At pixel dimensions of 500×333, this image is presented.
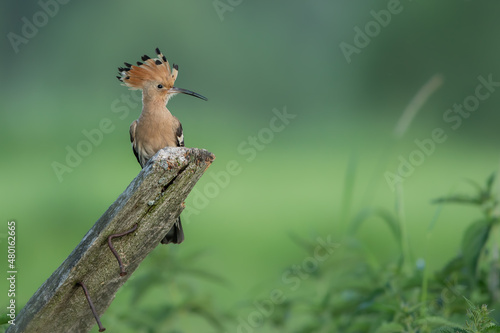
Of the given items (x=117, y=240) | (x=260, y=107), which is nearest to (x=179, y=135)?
(x=117, y=240)

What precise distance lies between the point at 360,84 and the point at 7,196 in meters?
4.20

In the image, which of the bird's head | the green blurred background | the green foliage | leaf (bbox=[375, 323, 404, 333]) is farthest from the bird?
the green blurred background

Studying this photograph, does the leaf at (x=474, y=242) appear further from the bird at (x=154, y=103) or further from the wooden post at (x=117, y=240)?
the wooden post at (x=117, y=240)

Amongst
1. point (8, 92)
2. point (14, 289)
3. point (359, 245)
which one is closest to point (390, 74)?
point (8, 92)

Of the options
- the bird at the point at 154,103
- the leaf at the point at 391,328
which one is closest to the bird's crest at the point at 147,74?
the bird at the point at 154,103

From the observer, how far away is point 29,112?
6.25m

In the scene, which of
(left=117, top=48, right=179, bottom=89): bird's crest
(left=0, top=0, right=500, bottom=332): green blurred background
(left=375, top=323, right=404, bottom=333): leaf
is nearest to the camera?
(left=375, top=323, right=404, bottom=333): leaf

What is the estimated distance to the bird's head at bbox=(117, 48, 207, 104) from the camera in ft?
4.28

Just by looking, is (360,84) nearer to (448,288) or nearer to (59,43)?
(59,43)

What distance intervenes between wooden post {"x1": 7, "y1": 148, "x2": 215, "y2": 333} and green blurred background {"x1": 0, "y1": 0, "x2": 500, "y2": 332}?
3.06 metres

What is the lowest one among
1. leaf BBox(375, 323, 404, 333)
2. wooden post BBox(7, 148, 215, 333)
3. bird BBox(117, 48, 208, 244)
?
leaf BBox(375, 323, 404, 333)

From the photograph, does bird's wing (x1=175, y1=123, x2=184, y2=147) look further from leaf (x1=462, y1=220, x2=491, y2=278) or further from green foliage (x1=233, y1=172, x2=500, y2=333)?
leaf (x1=462, y1=220, x2=491, y2=278)

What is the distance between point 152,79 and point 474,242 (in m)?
0.77

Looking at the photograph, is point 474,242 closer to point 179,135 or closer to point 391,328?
point 391,328
